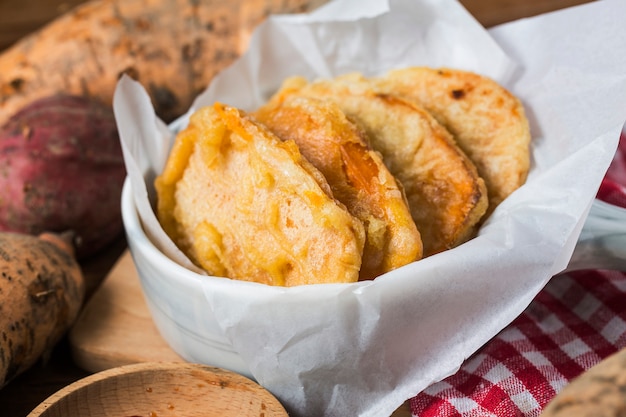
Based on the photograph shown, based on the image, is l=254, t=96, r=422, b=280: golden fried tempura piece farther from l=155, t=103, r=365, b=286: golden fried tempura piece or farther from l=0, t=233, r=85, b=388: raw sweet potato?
l=0, t=233, r=85, b=388: raw sweet potato

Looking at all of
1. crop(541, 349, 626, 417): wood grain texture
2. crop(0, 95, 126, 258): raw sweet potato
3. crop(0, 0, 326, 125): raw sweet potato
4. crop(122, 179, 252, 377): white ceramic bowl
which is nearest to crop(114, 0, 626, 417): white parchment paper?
crop(122, 179, 252, 377): white ceramic bowl

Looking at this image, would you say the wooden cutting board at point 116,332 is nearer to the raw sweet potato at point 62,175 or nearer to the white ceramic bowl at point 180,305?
the white ceramic bowl at point 180,305

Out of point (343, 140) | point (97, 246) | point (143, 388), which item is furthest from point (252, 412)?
point (97, 246)

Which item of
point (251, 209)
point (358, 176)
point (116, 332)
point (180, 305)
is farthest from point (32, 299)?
point (358, 176)

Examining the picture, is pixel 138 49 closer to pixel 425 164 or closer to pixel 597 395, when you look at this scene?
pixel 425 164

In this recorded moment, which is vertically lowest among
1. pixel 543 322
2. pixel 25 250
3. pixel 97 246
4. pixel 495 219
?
pixel 97 246

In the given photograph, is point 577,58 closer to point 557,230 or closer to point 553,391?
point 557,230
